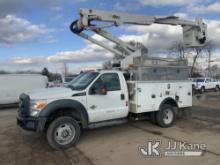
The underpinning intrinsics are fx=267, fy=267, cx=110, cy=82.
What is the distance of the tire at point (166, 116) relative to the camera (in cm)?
902

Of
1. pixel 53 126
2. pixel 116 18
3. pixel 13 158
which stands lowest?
pixel 13 158

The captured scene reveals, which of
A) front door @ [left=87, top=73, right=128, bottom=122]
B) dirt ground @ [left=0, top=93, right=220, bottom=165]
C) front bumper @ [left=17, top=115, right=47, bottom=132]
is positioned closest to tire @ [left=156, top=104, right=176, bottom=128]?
dirt ground @ [left=0, top=93, right=220, bottom=165]

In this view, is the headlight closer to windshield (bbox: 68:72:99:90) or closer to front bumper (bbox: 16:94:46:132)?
front bumper (bbox: 16:94:46:132)

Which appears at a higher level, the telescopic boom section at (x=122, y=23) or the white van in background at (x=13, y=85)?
the telescopic boom section at (x=122, y=23)

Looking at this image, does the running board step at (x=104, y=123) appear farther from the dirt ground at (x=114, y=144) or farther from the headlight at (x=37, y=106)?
the headlight at (x=37, y=106)

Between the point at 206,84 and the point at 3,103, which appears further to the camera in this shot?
the point at 206,84

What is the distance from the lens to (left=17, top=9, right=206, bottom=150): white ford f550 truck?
700cm

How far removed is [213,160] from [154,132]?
2911 mm

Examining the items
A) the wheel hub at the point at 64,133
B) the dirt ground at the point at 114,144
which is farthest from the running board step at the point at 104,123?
the wheel hub at the point at 64,133

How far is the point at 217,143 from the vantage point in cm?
702

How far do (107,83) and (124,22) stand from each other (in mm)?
2788

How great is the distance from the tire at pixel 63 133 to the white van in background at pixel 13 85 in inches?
474

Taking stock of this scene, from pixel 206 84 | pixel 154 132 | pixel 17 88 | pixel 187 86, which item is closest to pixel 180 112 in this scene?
pixel 187 86

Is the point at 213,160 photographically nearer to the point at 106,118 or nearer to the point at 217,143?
the point at 217,143
